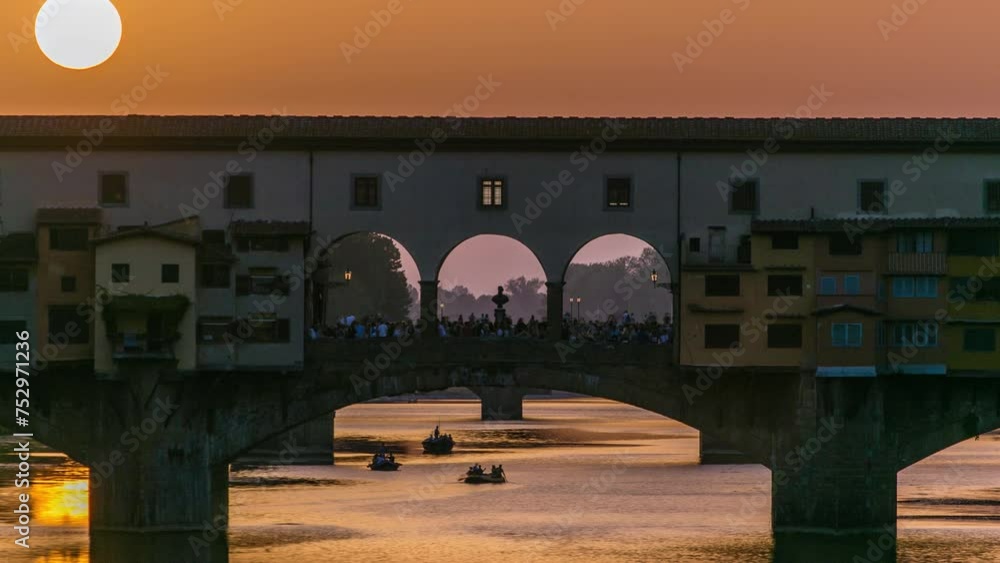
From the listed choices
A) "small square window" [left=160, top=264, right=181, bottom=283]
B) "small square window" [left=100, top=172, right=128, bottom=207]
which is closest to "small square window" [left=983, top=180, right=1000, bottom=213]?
"small square window" [left=160, top=264, right=181, bottom=283]

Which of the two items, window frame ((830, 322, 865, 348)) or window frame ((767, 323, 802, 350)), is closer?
window frame ((830, 322, 865, 348))

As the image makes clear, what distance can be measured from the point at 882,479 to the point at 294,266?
20741 millimetres

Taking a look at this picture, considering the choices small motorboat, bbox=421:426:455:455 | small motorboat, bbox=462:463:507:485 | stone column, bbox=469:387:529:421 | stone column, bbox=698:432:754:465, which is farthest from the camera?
stone column, bbox=469:387:529:421

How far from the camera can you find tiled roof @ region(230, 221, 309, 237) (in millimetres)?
60000

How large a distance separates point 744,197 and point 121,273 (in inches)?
820

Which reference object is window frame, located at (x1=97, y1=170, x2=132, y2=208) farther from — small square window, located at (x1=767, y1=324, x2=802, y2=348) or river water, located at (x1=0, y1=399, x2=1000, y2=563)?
small square window, located at (x1=767, y1=324, x2=802, y2=348)

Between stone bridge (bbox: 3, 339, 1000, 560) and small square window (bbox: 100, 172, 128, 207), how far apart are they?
586 cm

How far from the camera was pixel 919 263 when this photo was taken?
59812 mm

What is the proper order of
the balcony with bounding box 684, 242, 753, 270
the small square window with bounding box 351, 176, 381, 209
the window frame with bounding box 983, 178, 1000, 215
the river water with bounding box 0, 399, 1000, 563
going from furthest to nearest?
the river water with bounding box 0, 399, 1000, 563, the window frame with bounding box 983, 178, 1000, 215, the small square window with bounding box 351, 176, 381, 209, the balcony with bounding box 684, 242, 753, 270

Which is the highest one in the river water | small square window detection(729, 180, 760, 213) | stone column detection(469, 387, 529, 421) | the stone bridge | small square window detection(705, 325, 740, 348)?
small square window detection(729, 180, 760, 213)

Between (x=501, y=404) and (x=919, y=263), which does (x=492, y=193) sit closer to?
(x=919, y=263)

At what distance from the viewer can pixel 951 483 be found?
283 feet

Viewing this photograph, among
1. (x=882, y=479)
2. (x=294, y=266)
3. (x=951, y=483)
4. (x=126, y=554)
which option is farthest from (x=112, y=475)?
(x=951, y=483)

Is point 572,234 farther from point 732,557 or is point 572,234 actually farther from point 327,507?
point 327,507
